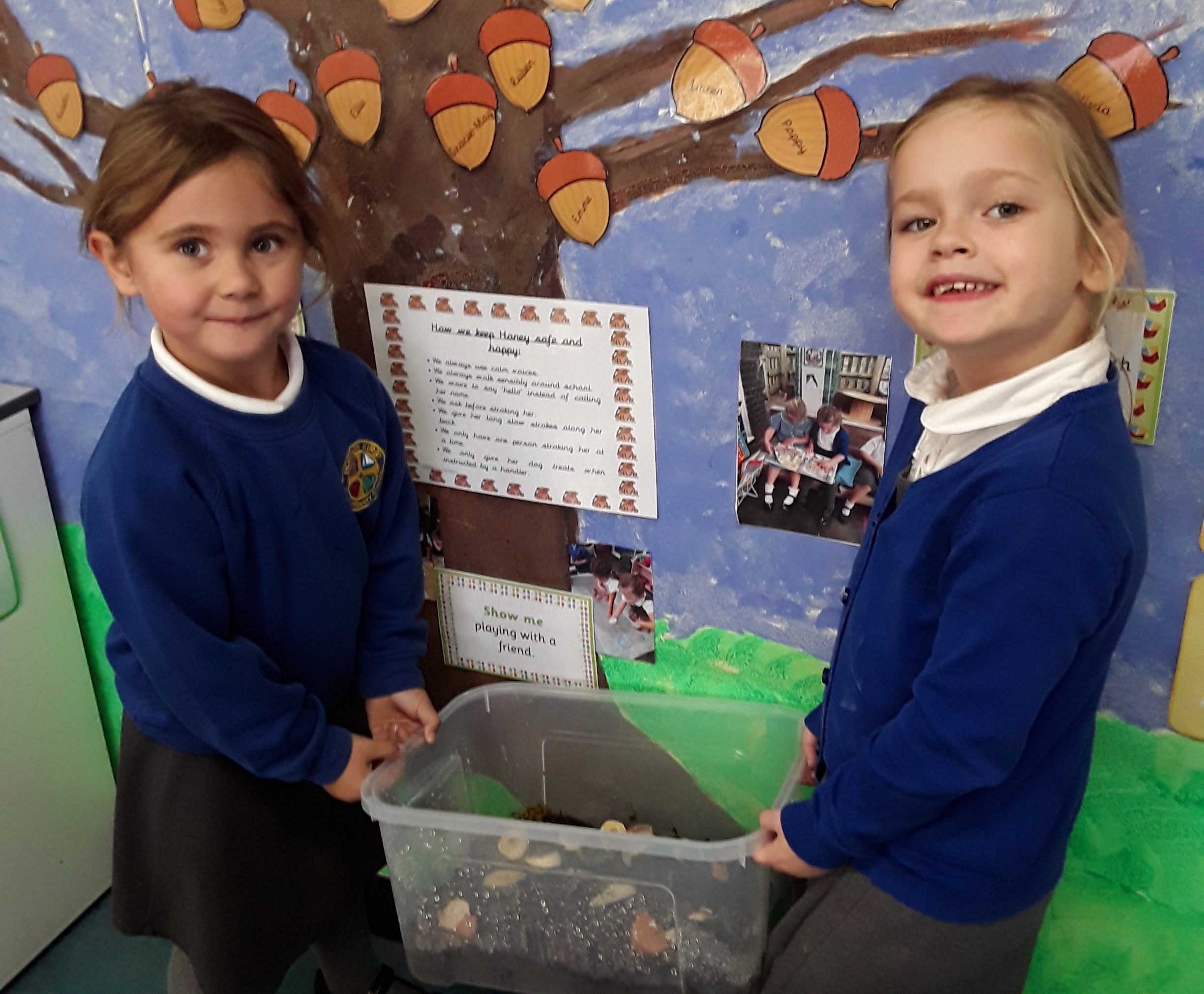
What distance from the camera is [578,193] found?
3.47 ft

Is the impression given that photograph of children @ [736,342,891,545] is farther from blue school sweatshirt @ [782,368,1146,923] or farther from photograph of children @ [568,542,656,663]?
photograph of children @ [568,542,656,663]

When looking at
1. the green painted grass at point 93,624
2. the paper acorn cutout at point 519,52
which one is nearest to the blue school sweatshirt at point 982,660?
the paper acorn cutout at point 519,52

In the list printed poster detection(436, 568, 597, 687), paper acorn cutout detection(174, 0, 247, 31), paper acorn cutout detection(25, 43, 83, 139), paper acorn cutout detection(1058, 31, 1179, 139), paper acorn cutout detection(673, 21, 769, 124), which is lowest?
printed poster detection(436, 568, 597, 687)

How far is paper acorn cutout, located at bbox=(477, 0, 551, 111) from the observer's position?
3.31 feet

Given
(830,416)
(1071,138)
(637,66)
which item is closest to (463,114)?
(637,66)

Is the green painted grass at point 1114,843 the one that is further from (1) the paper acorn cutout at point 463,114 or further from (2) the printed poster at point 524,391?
(1) the paper acorn cutout at point 463,114

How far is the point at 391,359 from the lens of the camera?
124 cm

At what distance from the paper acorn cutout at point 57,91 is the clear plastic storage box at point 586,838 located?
2.78 ft

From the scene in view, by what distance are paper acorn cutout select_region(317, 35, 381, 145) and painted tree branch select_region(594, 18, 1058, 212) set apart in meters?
0.26

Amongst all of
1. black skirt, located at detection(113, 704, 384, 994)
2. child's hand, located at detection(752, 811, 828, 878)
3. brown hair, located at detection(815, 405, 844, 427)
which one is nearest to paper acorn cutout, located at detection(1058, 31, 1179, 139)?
brown hair, located at detection(815, 405, 844, 427)

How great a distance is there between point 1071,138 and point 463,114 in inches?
22.8

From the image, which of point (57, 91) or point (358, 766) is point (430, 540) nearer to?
point (358, 766)

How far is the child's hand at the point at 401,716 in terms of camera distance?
1.23 m

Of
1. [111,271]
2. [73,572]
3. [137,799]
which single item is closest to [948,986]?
[137,799]
